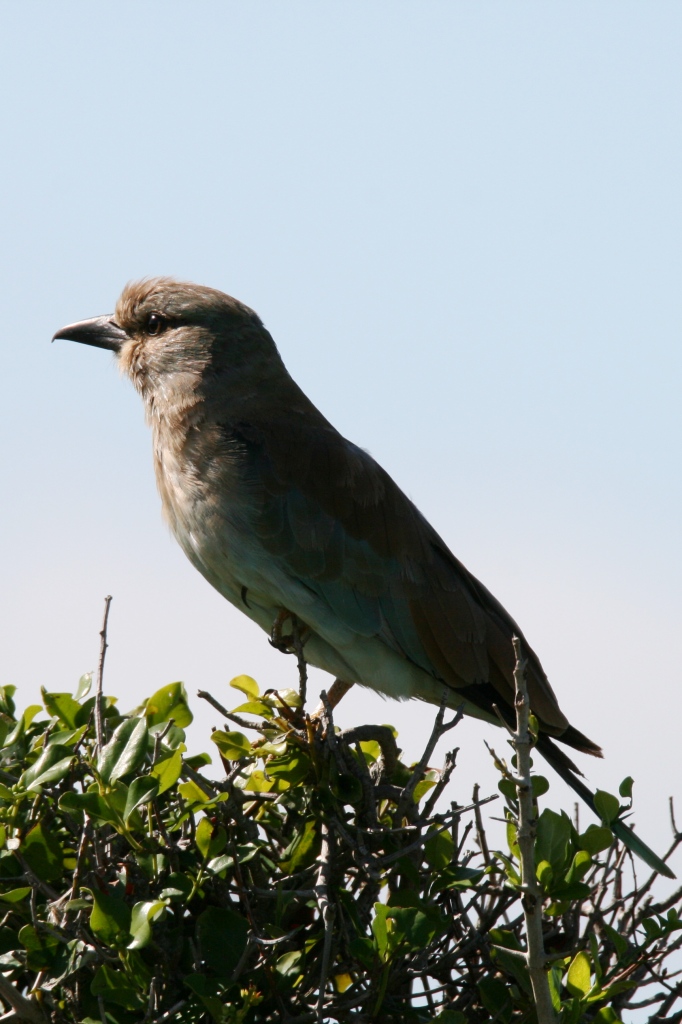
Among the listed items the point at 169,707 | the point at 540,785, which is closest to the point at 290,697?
the point at 169,707

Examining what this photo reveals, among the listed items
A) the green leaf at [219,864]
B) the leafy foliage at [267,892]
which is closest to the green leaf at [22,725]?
the leafy foliage at [267,892]

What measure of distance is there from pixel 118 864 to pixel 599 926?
120cm

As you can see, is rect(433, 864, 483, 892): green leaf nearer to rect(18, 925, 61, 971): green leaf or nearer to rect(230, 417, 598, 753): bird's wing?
rect(18, 925, 61, 971): green leaf

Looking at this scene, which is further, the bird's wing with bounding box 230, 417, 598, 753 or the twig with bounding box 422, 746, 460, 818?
the bird's wing with bounding box 230, 417, 598, 753

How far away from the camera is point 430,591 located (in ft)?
14.3

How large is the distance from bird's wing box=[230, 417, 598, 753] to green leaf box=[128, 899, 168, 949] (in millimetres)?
1811

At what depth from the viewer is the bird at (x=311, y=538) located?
405 cm

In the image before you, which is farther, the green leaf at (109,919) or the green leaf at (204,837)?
the green leaf at (204,837)

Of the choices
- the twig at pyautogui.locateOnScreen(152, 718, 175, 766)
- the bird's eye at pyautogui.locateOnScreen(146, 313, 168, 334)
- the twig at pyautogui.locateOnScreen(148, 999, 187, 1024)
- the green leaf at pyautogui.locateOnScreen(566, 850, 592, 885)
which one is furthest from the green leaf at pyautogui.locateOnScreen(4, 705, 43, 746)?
the bird's eye at pyautogui.locateOnScreen(146, 313, 168, 334)

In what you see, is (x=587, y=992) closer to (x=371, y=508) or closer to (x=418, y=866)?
(x=418, y=866)

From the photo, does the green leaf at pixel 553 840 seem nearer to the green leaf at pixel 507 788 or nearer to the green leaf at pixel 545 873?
the green leaf at pixel 545 873

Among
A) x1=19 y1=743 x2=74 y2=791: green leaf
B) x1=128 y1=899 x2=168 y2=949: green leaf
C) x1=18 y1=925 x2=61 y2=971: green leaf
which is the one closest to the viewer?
x1=128 y1=899 x2=168 y2=949: green leaf

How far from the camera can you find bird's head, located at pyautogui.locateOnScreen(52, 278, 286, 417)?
4.50m

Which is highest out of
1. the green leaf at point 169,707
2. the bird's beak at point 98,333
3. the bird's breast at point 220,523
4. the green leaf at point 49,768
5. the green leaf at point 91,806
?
the bird's beak at point 98,333
